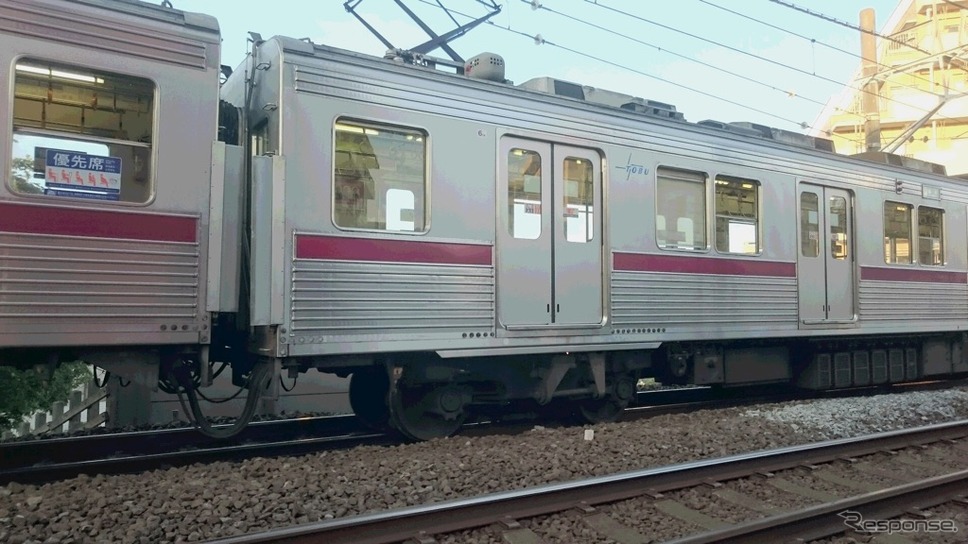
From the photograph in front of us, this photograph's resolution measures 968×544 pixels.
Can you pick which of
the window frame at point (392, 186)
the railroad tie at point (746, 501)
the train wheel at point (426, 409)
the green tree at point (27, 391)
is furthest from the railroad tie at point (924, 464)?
the green tree at point (27, 391)

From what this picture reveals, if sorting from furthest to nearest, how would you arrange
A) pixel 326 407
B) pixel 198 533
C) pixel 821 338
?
1. pixel 326 407
2. pixel 821 338
3. pixel 198 533

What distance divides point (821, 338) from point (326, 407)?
7063mm

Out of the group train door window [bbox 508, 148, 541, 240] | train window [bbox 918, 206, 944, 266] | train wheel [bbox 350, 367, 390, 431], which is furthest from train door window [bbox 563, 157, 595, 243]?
train window [bbox 918, 206, 944, 266]

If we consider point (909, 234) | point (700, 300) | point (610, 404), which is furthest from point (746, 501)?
point (909, 234)

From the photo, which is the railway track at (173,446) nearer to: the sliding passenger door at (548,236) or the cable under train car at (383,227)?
the cable under train car at (383,227)

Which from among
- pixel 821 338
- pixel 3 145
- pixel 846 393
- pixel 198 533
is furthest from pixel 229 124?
pixel 846 393

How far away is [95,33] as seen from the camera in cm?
525

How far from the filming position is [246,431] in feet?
24.0

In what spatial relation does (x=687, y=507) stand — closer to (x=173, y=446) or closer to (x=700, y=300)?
(x=700, y=300)

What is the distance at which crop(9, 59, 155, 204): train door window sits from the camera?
16.4ft

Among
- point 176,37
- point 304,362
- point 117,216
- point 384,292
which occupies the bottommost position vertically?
point 304,362

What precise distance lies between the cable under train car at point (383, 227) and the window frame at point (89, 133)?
0.02 meters

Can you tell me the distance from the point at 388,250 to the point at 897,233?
8.49 m

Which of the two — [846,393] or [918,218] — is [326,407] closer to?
[846,393]
